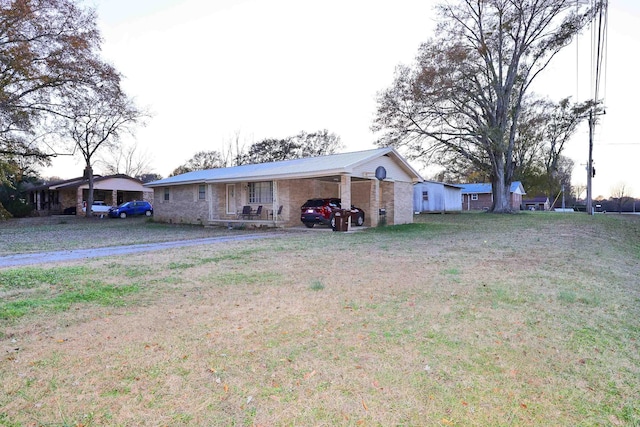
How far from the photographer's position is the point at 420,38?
84.1ft

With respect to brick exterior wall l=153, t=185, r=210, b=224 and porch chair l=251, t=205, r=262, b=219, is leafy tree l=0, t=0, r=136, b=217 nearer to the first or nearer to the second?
brick exterior wall l=153, t=185, r=210, b=224

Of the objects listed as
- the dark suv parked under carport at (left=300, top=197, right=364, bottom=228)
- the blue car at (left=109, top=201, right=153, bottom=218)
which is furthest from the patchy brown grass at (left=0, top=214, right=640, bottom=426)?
the blue car at (left=109, top=201, right=153, bottom=218)

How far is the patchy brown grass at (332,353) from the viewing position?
7.96ft

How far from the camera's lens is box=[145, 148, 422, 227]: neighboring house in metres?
17.0

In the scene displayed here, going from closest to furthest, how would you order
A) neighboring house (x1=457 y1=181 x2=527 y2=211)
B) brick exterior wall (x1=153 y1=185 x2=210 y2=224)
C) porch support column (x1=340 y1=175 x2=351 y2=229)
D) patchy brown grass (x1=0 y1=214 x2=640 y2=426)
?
1. patchy brown grass (x1=0 y1=214 x2=640 y2=426)
2. porch support column (x1=340 y1=175 x2=351 y2=229)
3. brick exterior wall (x1=153 y1=185 x2=210 y2=224)
4. neighboring house (x1=457 y1=181 x2=527 y2=211)

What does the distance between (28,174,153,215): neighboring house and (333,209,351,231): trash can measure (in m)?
23.2

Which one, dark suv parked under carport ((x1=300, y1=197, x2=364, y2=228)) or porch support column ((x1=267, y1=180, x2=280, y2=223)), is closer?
dark suv parked under carport ((x1=300, y1=197, x2=364, y2=228))

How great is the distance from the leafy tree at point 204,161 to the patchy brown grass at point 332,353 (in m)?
45.5

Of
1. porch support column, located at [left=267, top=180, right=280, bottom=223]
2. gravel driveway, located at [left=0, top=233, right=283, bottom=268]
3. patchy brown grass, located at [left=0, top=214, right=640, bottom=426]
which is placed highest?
porch support column, located at [left=267, top=180, right=280, bottom=223]

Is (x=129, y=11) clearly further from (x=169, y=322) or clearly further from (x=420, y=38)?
(x=420, y=38)

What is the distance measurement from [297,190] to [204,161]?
36.2 m

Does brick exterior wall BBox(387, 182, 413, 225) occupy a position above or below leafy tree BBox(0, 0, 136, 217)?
below

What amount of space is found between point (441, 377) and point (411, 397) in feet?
1.34

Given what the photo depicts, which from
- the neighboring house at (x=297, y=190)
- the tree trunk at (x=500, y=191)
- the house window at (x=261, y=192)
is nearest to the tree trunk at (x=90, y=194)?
the neighboring house at (x=297, y=190)
